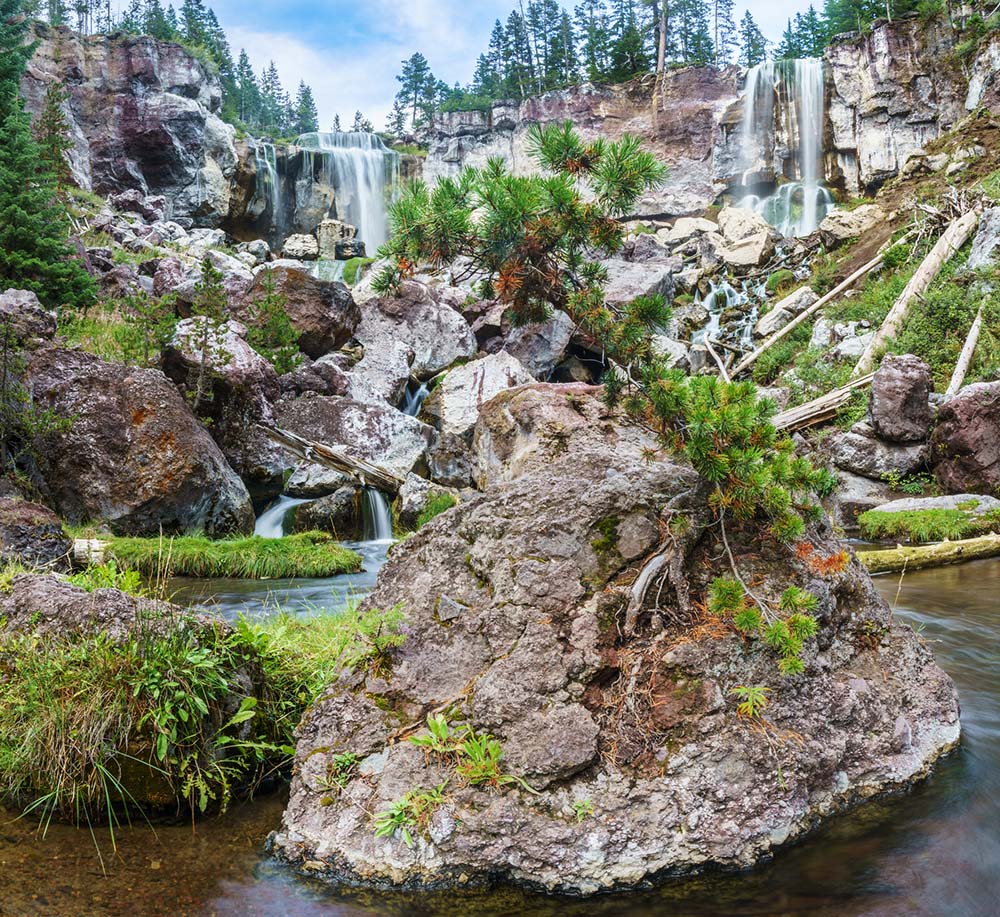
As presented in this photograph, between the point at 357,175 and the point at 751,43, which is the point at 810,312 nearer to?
the point at 357,175

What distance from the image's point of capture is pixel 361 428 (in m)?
16.4

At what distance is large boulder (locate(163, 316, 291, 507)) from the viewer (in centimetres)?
1488

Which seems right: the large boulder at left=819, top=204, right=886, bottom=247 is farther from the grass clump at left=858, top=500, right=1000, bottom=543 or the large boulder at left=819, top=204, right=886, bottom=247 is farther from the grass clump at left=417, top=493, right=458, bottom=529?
the grass clump at left=417, top=493, right=458, bottom=529

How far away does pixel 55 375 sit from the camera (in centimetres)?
1207

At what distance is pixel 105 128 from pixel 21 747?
46467 millimetres

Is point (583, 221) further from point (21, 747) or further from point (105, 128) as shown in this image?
point (105, 128)

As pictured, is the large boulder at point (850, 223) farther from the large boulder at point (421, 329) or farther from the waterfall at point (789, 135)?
the large boulder at point (421, 329)

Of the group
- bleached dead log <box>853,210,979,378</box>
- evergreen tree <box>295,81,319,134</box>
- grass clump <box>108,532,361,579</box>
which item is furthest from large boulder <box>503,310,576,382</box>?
evergreen tree <box>295,81,319,134</box>

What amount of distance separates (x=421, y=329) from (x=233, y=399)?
7.65 metres

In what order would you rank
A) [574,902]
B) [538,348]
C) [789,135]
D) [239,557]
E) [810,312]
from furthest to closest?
[789,135] → [810,312] → [538,348] → [239,557] → [574,902]

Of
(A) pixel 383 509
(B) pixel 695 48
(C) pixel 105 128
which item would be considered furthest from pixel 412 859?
(B) pixel 695 48

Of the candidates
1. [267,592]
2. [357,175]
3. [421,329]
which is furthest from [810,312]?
[357,175]

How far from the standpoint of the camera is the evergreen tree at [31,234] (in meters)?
18.9

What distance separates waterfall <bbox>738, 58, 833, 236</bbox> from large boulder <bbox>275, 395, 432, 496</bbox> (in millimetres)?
29664
